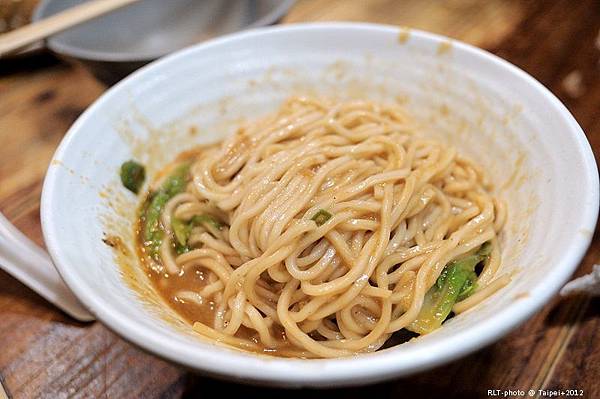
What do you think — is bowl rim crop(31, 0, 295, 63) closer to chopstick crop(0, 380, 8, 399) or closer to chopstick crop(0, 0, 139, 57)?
chopstick crop(0, 0, 139, 57)

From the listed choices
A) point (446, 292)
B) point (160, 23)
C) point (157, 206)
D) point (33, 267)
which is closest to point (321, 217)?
point (446, 292)

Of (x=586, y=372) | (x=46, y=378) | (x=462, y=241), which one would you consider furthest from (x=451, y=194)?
(x=46, y=378)

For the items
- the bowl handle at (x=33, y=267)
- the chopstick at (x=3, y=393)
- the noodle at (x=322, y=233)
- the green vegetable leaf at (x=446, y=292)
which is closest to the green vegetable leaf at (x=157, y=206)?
the noodle at (x=322, y=233)

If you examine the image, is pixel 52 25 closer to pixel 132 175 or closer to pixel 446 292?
pixel 132 175

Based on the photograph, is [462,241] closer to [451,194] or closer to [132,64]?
[451,194]

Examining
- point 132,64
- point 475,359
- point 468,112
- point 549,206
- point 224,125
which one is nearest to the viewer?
point 549,206
